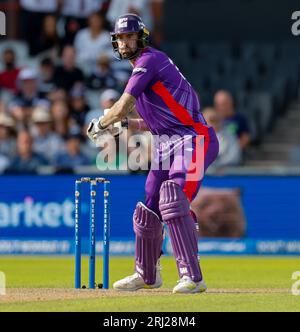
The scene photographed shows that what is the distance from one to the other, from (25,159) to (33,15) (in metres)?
4.18

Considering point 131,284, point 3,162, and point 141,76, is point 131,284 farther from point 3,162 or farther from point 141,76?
point 3,162

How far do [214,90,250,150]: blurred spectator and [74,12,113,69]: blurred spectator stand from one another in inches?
106

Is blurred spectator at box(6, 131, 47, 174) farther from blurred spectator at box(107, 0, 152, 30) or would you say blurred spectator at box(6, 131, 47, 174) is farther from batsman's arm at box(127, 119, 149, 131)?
batsman's arm at box(127, 119, 149, 131)

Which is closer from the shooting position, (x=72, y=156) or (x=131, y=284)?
(x=131, y=284)

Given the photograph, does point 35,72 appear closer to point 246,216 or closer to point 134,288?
point 246,216

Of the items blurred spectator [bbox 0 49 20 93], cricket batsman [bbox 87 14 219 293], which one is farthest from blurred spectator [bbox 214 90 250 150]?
cricket batsman [bbox 87 14 219 293]

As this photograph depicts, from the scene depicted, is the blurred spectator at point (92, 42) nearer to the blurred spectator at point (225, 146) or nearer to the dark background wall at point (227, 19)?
the dark background wall at point (227, 19)

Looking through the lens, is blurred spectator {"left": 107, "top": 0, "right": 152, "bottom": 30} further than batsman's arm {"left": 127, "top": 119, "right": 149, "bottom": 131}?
Yes

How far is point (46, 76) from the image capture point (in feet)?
62.8

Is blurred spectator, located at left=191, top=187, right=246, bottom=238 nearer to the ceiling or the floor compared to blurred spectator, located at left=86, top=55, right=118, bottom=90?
nearer to the floor

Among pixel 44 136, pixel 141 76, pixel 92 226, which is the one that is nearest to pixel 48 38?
pixel 44 136

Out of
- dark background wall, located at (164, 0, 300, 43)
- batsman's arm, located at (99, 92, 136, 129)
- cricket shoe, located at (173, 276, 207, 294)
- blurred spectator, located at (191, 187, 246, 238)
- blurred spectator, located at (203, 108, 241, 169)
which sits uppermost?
dark background wall, located at (164, 0, 300, 43)

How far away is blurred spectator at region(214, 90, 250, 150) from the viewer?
16.7 metres
